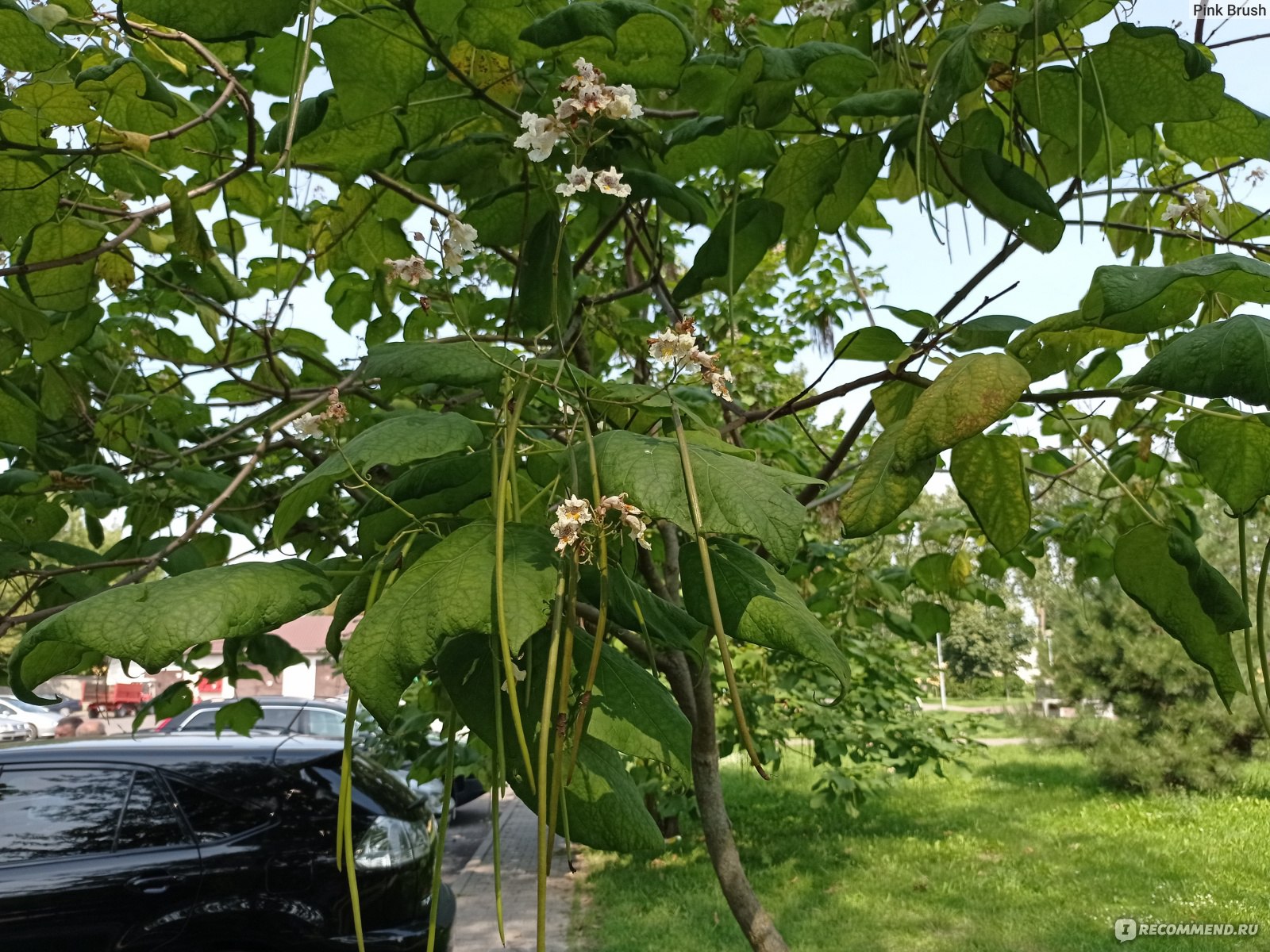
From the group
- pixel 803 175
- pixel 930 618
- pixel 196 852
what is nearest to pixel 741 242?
pixel 803 175

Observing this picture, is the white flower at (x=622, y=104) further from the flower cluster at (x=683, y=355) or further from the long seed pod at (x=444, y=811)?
the long seed pod at (x=444, y=811)

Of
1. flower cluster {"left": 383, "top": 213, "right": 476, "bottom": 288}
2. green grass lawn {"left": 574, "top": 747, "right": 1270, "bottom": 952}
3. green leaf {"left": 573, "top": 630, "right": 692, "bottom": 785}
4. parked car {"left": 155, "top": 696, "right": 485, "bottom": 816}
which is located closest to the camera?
green leaf {"left": 573, "top": 630, "right": 692, "bottom": 785}

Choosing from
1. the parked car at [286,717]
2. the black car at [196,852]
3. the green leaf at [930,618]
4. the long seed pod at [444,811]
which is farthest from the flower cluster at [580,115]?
the parked car at [286,717]

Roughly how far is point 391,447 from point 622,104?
0.46 m

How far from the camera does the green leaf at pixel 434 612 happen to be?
0.62 m

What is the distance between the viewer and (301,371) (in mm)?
2732

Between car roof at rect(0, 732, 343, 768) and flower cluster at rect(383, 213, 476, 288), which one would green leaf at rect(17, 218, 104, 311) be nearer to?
flower cluster at rect(383, 213, 476, 288)

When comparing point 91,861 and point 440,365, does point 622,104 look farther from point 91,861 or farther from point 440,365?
point 91,861

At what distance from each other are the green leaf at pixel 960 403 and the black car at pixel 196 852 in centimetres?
356

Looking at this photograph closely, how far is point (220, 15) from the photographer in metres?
0.79

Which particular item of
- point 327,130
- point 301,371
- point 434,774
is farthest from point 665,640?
point 434,774

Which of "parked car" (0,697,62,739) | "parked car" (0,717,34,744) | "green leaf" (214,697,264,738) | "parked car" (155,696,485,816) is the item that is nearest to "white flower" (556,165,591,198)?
"green leaf" (214,697,264,738)

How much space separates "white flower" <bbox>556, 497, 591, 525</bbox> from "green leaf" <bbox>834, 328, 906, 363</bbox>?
1.50ft

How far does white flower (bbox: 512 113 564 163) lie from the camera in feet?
3.28
